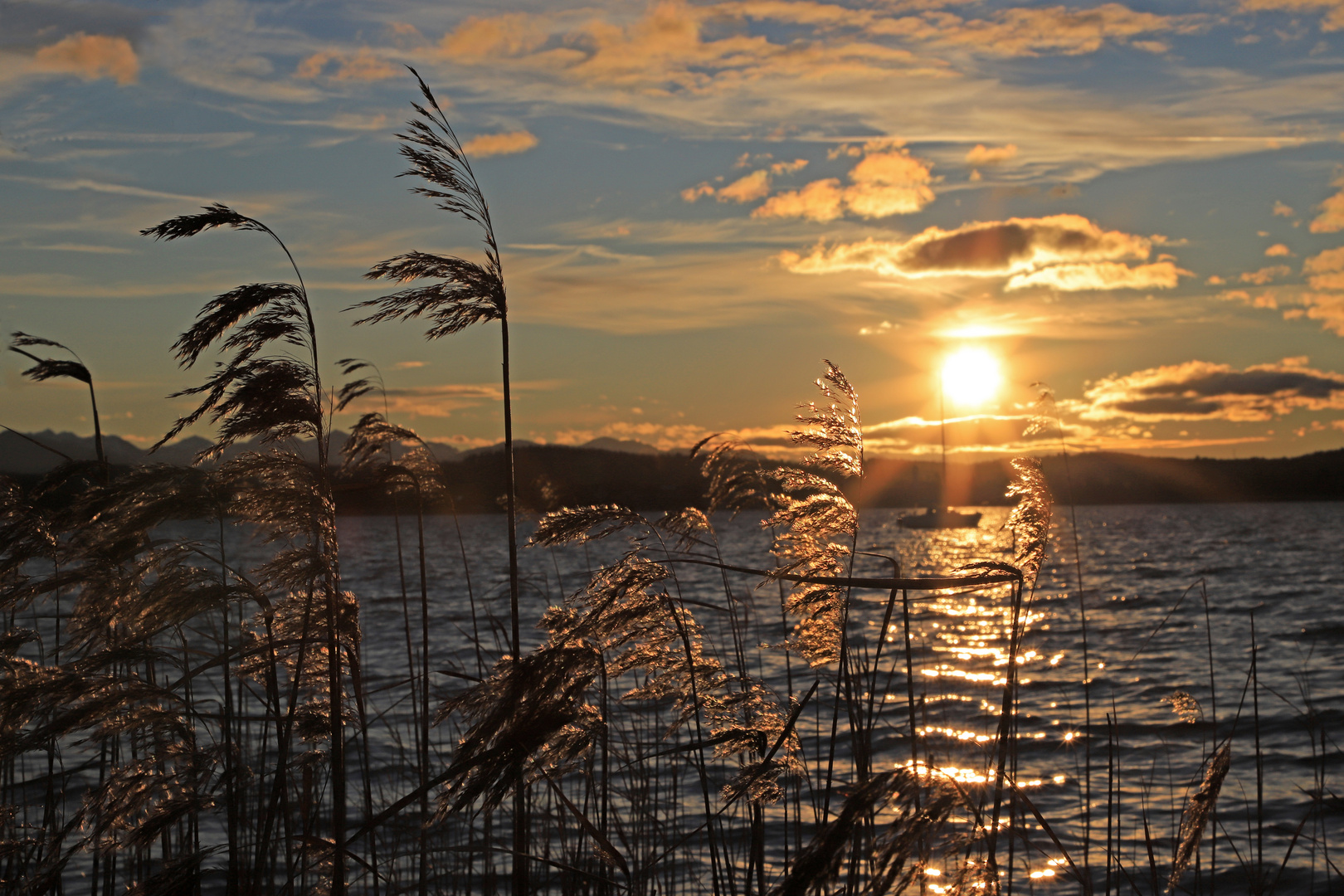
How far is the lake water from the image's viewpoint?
691cm

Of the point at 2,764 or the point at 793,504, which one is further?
the point at 2,764

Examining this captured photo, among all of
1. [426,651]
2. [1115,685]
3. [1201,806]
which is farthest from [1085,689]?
[1115,685]

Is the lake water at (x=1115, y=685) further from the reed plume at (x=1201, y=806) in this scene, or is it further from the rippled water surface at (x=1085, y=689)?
the reed plume at (x=1201, y=806)

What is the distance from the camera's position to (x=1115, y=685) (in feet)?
48.7

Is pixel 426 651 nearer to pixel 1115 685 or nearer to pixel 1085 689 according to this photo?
pixel 1085 689

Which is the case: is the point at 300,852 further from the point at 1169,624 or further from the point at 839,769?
the point at 1169,624

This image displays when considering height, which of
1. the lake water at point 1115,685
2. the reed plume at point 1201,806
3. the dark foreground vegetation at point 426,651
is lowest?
the lake water at point 1115,685

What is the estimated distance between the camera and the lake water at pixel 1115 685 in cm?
691

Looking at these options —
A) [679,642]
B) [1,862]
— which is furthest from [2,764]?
[679,642]

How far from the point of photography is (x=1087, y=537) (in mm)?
83188

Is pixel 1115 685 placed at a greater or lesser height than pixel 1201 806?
lesser

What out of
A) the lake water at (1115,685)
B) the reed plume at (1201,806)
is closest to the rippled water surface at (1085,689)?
the lake water at (1115,685)

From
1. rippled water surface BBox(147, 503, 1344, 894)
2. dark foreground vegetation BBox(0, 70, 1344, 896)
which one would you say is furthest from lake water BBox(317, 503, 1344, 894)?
dark foreground vegetation BBox(0, 70, 1344, 896)

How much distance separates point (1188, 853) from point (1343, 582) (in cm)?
3897
